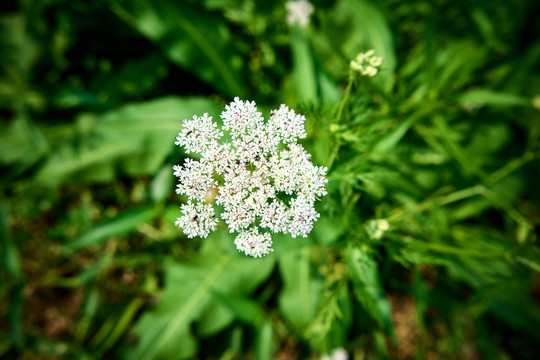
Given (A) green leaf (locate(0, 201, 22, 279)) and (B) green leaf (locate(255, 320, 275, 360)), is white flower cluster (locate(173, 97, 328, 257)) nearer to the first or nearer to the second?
(B) green leaf (locate(255, 320, 275, 360))

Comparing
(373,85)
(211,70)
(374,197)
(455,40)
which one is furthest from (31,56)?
(455,40)

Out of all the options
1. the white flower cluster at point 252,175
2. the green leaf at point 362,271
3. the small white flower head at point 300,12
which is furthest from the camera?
the small white flower head at point 300,12

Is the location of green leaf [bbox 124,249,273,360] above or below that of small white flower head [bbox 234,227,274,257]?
below

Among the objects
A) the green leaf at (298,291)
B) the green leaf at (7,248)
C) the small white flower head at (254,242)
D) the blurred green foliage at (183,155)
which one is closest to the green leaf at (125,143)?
the blurred green foliage at (183,155)

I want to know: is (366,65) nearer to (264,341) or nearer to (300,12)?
(300,12)

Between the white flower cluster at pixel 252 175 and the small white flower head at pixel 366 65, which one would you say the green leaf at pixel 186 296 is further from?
the small white flower head at pixel 366 65

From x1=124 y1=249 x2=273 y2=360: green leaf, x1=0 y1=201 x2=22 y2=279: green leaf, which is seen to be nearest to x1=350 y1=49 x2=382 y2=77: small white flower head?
x1=124 y1=249 x2=273 y2=360: green leaf

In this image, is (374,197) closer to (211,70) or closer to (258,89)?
(258,89)
